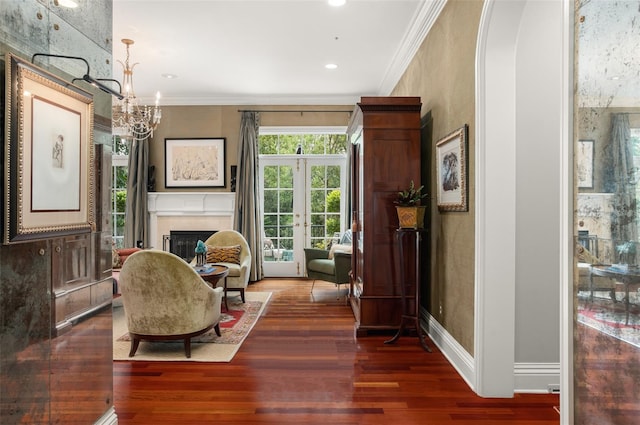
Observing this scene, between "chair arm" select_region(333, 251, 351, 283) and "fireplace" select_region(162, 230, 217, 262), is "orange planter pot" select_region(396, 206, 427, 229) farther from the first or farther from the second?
"fireplace" select_region(162, 230, 217, 262)

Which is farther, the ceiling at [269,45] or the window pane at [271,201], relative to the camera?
the window pane at [271,201]

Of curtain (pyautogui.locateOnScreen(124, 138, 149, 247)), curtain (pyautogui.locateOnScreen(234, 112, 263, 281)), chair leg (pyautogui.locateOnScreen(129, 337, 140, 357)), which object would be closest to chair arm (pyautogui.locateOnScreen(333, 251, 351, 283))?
curtain (pyautogui.locateOnScreen(234, 112, 263, 281))

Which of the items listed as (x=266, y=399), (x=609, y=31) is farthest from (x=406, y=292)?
(x=609, y=31)

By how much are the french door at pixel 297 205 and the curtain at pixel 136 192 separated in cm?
197

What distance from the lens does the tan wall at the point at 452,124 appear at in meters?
2.82

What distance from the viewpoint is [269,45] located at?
4676mm

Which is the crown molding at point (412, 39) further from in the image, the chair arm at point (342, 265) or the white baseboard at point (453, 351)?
the white baseboard at point (453, 351)

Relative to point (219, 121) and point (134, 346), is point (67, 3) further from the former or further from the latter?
point (219, 121)

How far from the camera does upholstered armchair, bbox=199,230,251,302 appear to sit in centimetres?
513

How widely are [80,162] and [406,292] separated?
296 centimetres

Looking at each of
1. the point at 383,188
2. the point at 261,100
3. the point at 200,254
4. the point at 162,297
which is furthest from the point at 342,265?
the point at 261,100

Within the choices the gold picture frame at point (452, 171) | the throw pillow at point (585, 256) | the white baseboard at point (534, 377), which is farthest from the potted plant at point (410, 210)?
the throw pillow at point (585, 256)

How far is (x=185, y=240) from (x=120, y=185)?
165 cm

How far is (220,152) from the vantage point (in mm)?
6949
